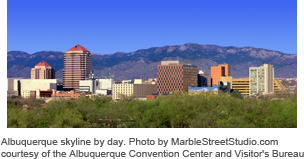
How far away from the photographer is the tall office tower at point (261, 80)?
4739 inches

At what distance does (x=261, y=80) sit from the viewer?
12150cm

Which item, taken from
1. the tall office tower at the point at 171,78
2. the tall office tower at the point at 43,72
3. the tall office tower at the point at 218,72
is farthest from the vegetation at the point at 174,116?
the tall office tower at the point at 43,72

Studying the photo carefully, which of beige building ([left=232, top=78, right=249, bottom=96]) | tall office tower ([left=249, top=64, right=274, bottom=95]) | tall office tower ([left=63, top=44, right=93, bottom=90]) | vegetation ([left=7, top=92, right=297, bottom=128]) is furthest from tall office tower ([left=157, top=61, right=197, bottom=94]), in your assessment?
vegetation ([left=7, top=92, right=297, bottom=128])

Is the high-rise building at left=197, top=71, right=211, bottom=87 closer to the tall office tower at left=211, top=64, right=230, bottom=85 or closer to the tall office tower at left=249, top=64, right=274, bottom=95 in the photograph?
the tall office tower at left=211, top=64, right=230, bottom=85

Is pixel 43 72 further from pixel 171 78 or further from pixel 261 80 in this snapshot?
pixel 261 80

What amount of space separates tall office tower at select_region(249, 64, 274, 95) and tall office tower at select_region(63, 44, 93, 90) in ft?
267

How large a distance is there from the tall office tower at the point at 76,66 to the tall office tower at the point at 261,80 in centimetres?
8138

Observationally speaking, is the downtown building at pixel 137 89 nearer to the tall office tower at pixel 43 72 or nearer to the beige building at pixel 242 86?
the beige building at pixel 242 86

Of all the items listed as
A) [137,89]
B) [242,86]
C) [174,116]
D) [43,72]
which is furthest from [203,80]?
[174,116]

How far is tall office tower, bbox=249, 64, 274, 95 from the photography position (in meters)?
120

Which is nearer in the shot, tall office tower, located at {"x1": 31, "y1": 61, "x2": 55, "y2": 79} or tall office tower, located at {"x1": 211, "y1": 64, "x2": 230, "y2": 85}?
tall office tower, located at {"x1": 211, "y1": 64, "x2": 230, "y2": 85}
